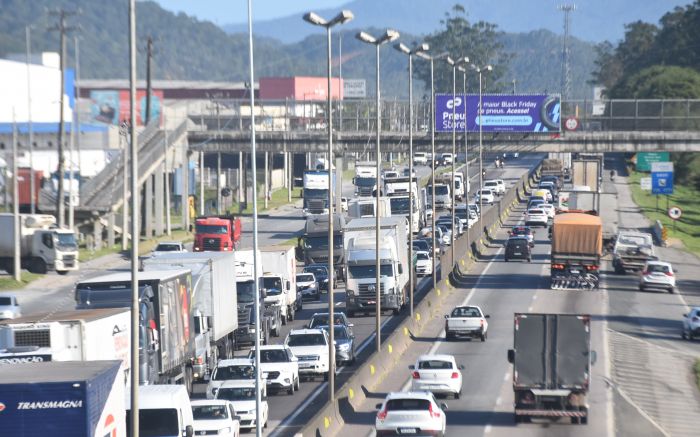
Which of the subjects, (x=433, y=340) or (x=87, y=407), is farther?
(x=433, y=340)

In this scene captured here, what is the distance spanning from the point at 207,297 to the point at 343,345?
18.7ft

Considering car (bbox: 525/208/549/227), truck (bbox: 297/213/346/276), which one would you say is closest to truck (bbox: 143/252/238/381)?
truck (bbox: 297/213/346/276)

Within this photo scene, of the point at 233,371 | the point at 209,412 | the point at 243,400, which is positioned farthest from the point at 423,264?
the point at 209,412

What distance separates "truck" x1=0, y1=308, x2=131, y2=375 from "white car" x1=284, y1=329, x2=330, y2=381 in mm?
11949

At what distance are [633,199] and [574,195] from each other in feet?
155

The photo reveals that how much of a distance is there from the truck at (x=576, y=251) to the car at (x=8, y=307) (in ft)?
78.6

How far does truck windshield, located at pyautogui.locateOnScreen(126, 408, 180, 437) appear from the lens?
85.4ft

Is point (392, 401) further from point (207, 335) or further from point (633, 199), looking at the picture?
point (633, 199)

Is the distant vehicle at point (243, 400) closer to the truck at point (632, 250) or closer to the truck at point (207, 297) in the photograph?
the truck at point (207, 297)

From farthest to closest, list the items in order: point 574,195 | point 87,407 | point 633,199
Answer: point 633,199
point 574,195
point 87,407

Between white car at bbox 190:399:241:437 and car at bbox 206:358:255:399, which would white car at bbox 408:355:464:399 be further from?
white car at bbox 190:399:241:437

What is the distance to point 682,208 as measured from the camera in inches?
4943

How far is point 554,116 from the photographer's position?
90875 mm

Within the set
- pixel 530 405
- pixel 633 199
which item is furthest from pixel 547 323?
pixel 633 199
